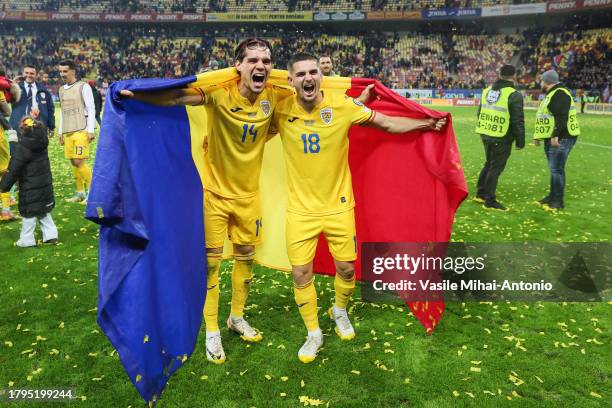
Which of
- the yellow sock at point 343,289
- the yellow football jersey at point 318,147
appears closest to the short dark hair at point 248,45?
the yellow football jersey at point 318,147

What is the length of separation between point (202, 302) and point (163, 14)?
1909 inches

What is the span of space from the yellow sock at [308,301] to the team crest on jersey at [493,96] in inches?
246

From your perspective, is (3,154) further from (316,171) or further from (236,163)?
(316,171)

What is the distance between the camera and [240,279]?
14.7 feet

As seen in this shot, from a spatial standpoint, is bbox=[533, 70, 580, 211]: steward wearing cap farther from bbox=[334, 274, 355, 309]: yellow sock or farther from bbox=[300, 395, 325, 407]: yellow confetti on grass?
bbox=[300, 395, 325, 407]: yellow confetti on grass

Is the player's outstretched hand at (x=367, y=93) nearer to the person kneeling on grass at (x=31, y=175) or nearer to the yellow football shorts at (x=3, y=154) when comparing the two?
the person kneeling on grass at (x=31, y=175)

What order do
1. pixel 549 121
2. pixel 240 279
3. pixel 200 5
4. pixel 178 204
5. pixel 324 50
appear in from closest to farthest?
pixel 178 204, pixel 240 279, pixel 549 121, pixel 324 50, pixel 200 5

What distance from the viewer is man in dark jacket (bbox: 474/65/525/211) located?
8516 mm

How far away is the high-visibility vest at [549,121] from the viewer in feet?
27.5

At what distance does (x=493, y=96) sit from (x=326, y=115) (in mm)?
5980

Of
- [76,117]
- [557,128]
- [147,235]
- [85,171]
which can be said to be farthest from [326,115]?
Answer: [85,171]

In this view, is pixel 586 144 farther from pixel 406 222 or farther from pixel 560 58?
pixel 560 58

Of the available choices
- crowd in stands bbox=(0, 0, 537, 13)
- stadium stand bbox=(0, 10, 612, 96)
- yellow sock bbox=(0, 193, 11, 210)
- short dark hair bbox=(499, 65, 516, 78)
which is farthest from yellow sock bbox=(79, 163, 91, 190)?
crowd in stands bbox=(0, 0, 537, 13)

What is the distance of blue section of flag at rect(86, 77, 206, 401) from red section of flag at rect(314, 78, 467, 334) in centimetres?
172
